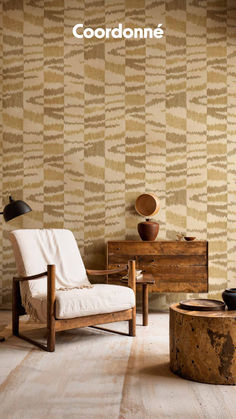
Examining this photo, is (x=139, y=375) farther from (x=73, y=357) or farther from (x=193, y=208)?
(x=193, y=208)

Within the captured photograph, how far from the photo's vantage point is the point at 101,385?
2441 millimetres

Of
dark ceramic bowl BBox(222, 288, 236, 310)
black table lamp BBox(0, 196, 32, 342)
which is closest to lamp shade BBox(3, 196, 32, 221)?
black table lamp BBox(0, 196, 32, 342)

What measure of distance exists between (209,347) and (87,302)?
3.72 feet

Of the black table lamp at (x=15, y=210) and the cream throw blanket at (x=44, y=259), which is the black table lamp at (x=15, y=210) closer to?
the black table lamp at (x=15, y=210)

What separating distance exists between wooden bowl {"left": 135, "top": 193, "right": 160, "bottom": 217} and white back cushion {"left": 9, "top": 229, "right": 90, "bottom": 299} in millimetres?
1064

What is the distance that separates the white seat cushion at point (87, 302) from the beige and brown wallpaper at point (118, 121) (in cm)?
147

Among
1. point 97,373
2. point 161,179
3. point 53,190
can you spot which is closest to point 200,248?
point 161,179

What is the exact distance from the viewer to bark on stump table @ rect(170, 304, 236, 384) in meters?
2.40

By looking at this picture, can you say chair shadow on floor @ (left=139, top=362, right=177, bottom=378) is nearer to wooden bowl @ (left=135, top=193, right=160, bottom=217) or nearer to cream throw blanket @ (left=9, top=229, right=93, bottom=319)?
cream throw blanket @ (left=9, top=229, right=93, bottom=319)

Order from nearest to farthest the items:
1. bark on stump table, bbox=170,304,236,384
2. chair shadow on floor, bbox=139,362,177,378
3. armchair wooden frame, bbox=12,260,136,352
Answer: bark on stump table, bbox=170,304,236,384 → chair shadow on floor, bbox=139,362,177,378 → armchair wooden frame, bbox=12,260,136,352

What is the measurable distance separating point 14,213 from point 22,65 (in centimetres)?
239

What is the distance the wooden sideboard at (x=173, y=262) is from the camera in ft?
14.6

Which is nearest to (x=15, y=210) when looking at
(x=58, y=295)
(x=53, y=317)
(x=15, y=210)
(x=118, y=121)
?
(x=15, y=210)

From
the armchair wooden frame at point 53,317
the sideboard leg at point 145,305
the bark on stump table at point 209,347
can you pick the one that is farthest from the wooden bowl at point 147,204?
the bark on stump table at point 209,347
